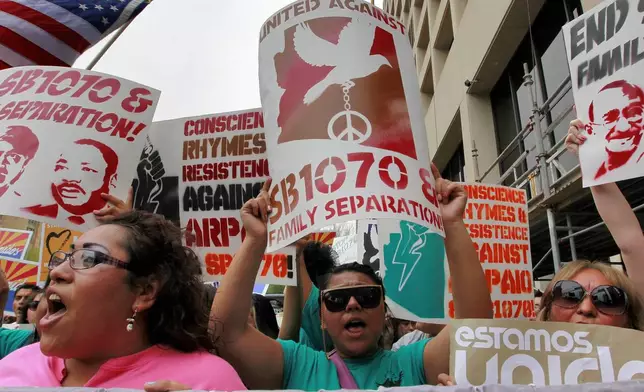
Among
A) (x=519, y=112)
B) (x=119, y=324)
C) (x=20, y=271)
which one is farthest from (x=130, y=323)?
(x=519, y=112)

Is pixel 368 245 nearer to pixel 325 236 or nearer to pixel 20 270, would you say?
pixel 325 236

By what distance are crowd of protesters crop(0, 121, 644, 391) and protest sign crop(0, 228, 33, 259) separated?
1.60 metres

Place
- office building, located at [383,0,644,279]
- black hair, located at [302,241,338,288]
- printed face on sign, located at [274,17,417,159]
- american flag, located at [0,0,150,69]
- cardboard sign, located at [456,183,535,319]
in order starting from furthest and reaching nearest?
office building, located at [383,0,644,279]
american flag, located at [0,0,150,69]
cardboard sign, located at [456,183,535,319]
black hair, located at [302,241,338,288]
printed face on sign, located at [274,17,417,159]

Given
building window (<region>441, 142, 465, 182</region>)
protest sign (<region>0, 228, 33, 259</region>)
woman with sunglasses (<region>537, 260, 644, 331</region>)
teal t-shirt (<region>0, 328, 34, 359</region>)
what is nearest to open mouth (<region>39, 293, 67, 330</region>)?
teal t-shirt (<region>0, 328, 34, 359</region>)

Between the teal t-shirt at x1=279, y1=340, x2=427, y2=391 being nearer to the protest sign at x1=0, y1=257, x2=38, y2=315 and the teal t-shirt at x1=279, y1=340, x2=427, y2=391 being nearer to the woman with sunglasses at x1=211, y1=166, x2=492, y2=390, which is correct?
the woman with sunglasses at x1=211, y1=166, x2=492, y2=390

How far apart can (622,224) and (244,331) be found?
4.78 ft

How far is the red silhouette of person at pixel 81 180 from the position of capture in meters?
2.32

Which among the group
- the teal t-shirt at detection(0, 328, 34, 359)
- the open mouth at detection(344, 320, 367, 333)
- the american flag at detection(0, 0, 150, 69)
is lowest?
the teal t-shirt at detection(0, 328, 34, 359)

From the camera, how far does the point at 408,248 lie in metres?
3.19

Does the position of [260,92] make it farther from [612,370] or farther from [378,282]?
[612,370]

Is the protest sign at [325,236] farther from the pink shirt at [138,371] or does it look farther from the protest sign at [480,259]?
the pink shirt at [138,371]

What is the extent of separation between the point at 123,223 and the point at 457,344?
1.04 m

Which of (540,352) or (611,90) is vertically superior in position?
(611,90)

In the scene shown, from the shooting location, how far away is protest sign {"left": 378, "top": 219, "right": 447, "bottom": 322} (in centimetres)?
297
